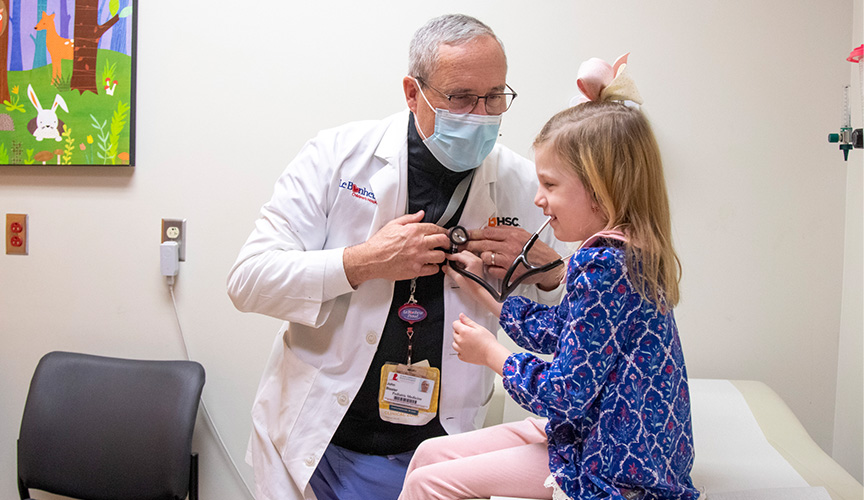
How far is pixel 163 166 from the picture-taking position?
241cm

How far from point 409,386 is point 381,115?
110cm

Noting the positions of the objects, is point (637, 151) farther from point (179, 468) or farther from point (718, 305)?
point (179, 468)

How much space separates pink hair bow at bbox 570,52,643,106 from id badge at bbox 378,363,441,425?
75 centimetres

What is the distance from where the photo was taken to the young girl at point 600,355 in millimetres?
1071

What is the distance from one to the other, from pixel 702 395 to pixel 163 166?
6.67ft

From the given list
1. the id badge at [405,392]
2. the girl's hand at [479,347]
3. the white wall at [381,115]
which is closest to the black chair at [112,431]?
the white wall at [381,115]

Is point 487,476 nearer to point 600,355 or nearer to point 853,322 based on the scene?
point 600,355

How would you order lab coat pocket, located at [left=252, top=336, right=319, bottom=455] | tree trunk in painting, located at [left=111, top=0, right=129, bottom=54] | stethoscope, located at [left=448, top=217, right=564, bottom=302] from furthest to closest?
1. tree trunk in painting, located at [left=111, top=0, right=129, bottom=54]
2. lab coat pocket, located at [left=252, top=336, right=319, bottom=455]
3. stethoscope, located at [left=448, top=217, right=564, bottom=302]

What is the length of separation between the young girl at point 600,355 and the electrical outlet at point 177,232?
1.49 meters

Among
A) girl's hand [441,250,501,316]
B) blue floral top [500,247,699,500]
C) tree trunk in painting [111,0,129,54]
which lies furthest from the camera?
tree trunk in painting [111,0,129,54]

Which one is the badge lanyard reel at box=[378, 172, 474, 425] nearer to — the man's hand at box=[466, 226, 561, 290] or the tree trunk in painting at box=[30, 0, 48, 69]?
the man's hand at box=[466, 226, 561, 290]

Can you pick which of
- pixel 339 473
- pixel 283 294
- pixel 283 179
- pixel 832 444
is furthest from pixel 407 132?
pixel 832 444

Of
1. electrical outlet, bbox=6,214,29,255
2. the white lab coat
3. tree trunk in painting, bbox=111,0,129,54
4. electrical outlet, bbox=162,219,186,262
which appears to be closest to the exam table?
the white lab coat

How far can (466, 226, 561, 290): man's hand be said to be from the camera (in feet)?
4.96
